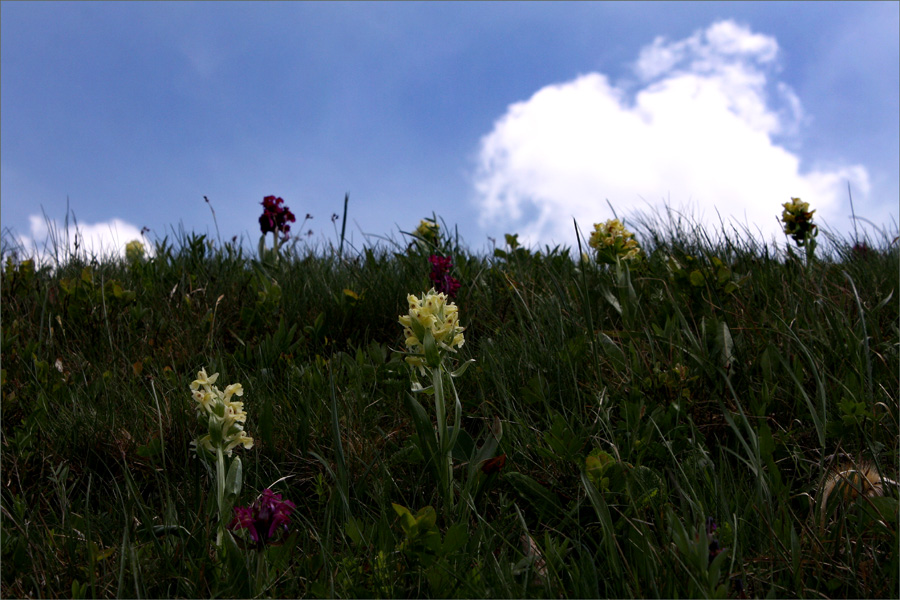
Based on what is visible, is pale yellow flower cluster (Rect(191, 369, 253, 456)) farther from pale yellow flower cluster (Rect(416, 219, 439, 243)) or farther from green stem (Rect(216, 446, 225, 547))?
pale yellow flower cluster (Rect(416, 219, 439, 243))

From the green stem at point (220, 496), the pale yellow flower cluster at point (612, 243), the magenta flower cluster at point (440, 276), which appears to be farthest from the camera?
the pale yellow flower cluster at point (612, 243)

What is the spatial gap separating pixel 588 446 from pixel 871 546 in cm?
74

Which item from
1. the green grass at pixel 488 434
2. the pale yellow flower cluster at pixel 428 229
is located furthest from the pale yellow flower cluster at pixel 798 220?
the pale yellow flower cluster at pixel 428 229

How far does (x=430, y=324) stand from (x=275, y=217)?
9.79 feet

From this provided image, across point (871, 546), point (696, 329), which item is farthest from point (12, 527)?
point (696, 329)

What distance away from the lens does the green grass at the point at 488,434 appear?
4.79 ft

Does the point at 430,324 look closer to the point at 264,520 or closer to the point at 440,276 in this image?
the point at 264,520

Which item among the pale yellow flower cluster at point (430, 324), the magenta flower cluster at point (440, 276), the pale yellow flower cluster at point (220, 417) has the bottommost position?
the pale yellow flower cluster at point (220, 417)

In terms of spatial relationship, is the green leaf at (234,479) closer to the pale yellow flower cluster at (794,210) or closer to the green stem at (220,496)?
the green stem at (220,496)

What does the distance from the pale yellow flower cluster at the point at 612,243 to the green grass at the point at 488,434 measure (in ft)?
0.39

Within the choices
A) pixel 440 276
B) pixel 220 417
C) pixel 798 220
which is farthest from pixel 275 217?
pixel 798 220

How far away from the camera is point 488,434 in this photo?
1827mm

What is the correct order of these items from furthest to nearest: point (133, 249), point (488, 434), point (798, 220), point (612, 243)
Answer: point (133, 249) → point (798, 220) → point (612, 243) → point (488, 434)

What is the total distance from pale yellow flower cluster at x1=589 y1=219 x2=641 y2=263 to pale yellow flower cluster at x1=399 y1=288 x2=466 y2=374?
1.40 meters
